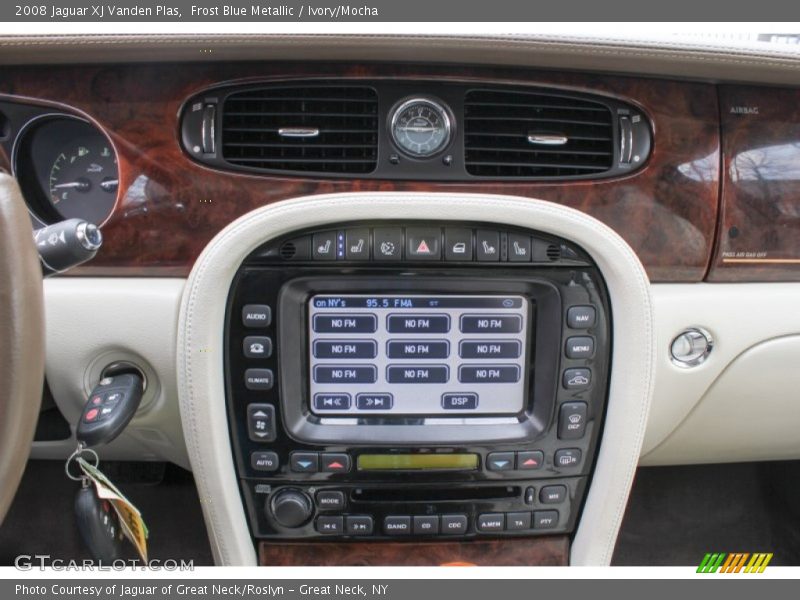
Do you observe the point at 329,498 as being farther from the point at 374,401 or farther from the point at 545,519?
the point at 545,519

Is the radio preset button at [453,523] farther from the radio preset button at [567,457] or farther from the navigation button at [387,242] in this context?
the navigation button at [387,242]

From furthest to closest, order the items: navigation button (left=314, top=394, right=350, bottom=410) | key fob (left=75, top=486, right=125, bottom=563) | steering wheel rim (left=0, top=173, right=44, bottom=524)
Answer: navigation button (left=314, top=394, right=350, bottom=410)
key fob (left=75, top=486, right=125, bottom=563)
steering wheel rim (left=0, top=173, right=44, bottom=524)

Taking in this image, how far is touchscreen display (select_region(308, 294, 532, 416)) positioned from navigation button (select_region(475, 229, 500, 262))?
0.24 ft

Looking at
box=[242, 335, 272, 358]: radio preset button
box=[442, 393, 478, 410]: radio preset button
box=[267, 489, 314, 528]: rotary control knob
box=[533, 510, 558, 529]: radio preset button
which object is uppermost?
box=[242, 335, 272, 358]: radio preset button

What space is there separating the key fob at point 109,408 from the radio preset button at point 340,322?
328 millimetres

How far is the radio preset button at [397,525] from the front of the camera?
3.92ft

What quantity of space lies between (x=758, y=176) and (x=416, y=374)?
694 mm

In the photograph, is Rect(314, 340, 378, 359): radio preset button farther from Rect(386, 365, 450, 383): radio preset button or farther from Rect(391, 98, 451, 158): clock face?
Rect(391, 98, 451, 158): clock face

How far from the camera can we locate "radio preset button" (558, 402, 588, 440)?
45.9 inches

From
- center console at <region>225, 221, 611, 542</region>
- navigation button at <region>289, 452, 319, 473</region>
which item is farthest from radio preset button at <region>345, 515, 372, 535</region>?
navigation button at <region>289, 452, 319, 473</region>

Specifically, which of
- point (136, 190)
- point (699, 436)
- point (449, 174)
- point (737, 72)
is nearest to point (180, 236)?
point (136, 190)

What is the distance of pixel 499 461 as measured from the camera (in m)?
1.17

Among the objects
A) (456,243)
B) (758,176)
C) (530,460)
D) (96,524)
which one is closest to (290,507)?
(96,524)

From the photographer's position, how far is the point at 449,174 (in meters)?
1.15
